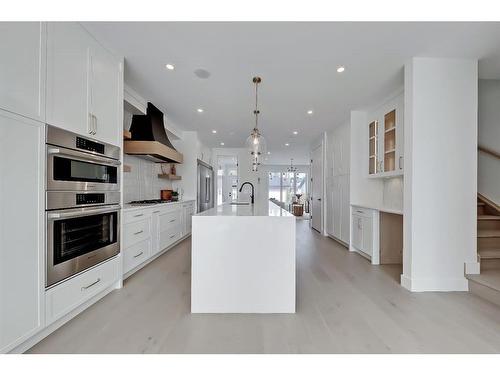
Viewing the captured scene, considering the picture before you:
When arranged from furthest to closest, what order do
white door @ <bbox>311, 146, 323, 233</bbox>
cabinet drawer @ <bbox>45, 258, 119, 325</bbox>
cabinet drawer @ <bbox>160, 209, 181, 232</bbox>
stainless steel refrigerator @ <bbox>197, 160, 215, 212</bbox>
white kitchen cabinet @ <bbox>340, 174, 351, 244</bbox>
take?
white door @ <bbox>311, 146, 323, 233</bbox> < stainless steel refrigerator @ <bbox>197, 160, 215, 212</bbox> < white kitchen cabinet @ <bbox>340, 174, 351, 244</bbox> < cabinet drawer @ <bbox>160, 209, 181, 232</bbox> < cabinet drawer @ <bbox>45, 258, 119, 325</bbox>

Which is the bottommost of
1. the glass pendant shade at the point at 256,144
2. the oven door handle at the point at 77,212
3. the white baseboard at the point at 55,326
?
the white baseboard at the point at 55,326

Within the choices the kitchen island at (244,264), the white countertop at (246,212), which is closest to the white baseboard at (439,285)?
the kitchen island at (244,264)

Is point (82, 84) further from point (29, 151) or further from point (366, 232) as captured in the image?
point (366, 232)

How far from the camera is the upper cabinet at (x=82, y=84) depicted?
1.61 metres

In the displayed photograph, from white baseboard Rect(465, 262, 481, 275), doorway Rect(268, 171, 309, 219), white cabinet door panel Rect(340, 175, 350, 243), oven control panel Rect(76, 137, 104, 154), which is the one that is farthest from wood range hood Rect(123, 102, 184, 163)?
doorway Rect(268, 171, 309, 219)

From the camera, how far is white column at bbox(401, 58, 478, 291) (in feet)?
7.59

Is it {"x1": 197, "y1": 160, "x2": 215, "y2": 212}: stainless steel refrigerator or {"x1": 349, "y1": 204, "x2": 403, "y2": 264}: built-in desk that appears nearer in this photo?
{"x1": 349, "y1": 204, "x2": 403, "y2": 264}: built-in desk

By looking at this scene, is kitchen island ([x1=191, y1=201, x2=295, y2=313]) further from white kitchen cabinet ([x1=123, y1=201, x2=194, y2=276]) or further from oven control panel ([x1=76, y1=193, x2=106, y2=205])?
white kitchen cabinet ([x1=123, y1=201, x2=194, y2=276])

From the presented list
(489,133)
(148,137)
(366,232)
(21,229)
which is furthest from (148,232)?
(489,133)

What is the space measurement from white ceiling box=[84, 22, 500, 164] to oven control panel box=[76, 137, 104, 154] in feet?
3.19

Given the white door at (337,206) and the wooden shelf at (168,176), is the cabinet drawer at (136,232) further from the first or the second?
the white door at (337,206)

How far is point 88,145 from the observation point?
6.26 feet

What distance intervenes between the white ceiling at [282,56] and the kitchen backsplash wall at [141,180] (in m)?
1.06
